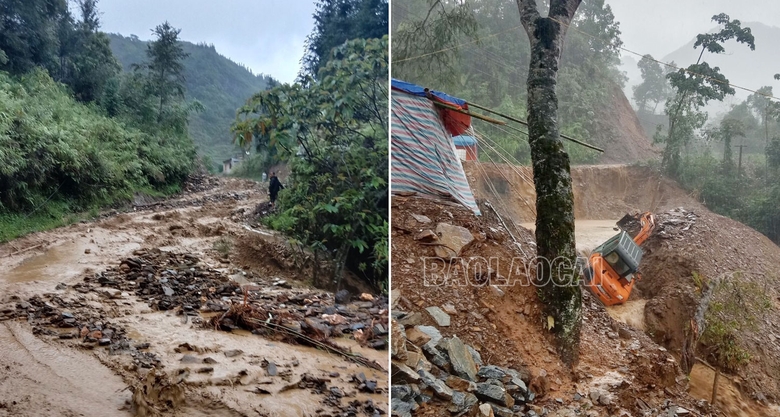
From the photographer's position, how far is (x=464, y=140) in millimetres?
1926

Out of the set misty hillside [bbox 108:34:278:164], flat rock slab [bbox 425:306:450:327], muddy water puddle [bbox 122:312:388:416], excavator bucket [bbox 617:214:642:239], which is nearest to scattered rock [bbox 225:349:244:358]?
muddy water puddle [bbox 122:312:388:416]

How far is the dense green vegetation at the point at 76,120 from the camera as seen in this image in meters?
0.99

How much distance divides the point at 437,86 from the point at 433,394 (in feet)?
3.61

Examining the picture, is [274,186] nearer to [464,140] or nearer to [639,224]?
[464,140]

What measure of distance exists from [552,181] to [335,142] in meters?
0.78

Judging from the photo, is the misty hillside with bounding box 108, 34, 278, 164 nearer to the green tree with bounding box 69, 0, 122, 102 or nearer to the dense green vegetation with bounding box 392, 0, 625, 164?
the green tree with bounding box 69, 0, 122, 102

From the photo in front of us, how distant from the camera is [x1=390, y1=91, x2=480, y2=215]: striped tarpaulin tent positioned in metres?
1.88

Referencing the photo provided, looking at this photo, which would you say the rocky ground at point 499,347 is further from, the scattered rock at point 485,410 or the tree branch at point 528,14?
the tree branch at point 528,14

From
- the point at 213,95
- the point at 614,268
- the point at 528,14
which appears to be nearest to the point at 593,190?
the point at 614,268

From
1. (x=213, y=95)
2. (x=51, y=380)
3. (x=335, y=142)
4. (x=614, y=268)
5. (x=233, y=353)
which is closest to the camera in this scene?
(x=51, y=380)

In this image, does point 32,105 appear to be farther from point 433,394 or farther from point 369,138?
point 433,394

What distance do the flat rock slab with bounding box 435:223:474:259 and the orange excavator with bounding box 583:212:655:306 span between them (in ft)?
1.41

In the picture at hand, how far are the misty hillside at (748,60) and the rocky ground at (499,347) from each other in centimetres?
60

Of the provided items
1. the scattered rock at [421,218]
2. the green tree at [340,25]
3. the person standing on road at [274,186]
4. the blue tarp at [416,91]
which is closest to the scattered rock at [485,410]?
the scattered rock at [421,218]
